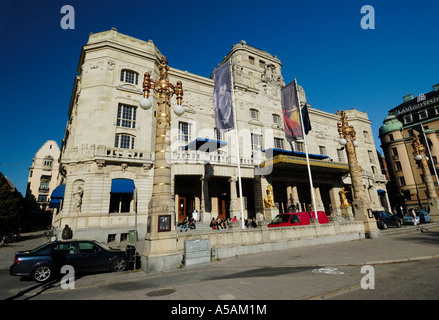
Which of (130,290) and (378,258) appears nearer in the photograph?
(130,290)

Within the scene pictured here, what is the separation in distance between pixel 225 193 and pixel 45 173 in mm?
54170

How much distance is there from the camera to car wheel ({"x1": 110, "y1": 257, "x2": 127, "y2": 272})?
1013 cm

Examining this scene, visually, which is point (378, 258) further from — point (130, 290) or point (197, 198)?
point (197, 198)

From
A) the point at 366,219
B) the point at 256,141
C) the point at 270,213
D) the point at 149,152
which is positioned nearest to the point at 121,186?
the point at 149,152

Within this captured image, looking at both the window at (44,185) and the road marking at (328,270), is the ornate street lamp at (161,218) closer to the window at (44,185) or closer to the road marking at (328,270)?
the road marking at (328,270)

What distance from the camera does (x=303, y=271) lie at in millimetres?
8094

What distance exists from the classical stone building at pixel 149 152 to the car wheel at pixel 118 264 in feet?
10.4

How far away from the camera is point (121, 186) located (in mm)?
20281

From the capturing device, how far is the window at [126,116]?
75.5 feet

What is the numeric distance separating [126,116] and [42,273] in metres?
17.6

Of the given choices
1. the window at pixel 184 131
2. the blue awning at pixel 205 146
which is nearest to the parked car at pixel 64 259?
the blue awning at pixel 205 146

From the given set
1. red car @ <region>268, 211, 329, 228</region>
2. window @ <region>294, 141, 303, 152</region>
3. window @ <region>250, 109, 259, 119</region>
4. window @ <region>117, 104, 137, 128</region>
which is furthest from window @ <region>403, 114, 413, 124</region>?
window @ <region>117, 104, 137, 128</region>

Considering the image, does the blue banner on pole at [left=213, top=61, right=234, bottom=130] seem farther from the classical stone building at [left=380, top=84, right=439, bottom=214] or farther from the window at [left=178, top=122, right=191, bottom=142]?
the classical stone building at [left=380, top=84, right=439, bottom=214]
